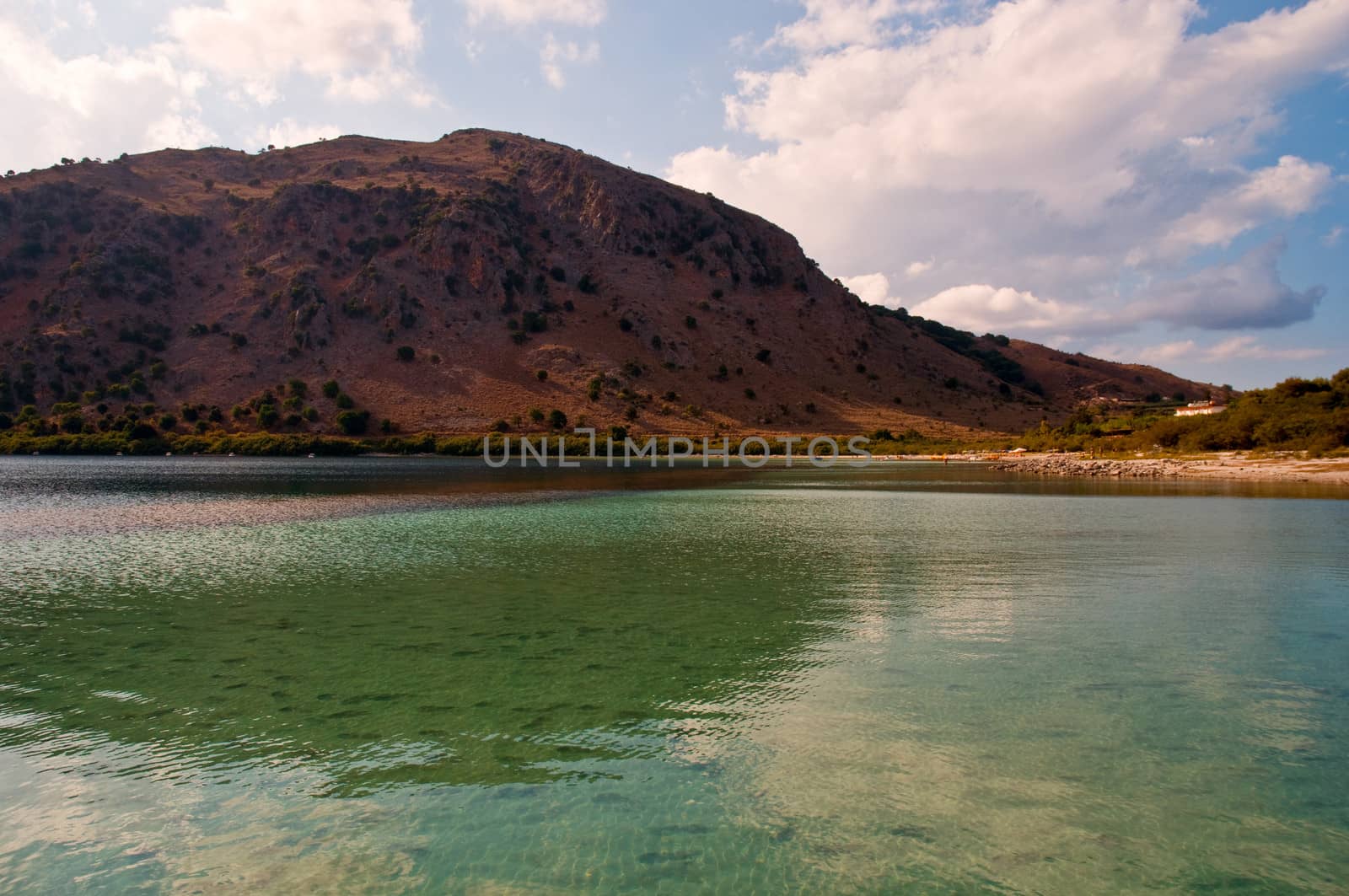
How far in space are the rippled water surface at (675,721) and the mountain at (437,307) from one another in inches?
3441

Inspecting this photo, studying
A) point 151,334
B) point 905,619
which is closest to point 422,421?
point 151,334

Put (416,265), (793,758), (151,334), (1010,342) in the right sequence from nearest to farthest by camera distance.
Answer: (793,758)
(151,334)
(416,265)
(1010,342)

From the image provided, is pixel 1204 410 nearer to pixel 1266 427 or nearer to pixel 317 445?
pixel 1266 427

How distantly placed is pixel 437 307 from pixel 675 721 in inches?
4684

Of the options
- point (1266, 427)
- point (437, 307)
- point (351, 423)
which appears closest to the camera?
point (1266, 427)

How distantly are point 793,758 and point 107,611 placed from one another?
44.9ft

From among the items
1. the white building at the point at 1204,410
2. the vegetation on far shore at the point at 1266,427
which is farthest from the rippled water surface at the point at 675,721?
the white building at the point at 1204,410

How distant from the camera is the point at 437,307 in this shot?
121250mm

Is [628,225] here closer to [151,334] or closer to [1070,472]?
[151,334]

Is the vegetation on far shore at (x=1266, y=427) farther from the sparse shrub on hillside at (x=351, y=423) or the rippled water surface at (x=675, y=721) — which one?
the sparse shrub on hillside at (x=351, y=423)

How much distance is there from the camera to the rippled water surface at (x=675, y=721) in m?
6.76

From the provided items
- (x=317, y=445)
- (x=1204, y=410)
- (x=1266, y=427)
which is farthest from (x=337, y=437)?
(x=1204, y=410)

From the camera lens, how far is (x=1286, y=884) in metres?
6.37

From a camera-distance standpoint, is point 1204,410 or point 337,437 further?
point 337,437
